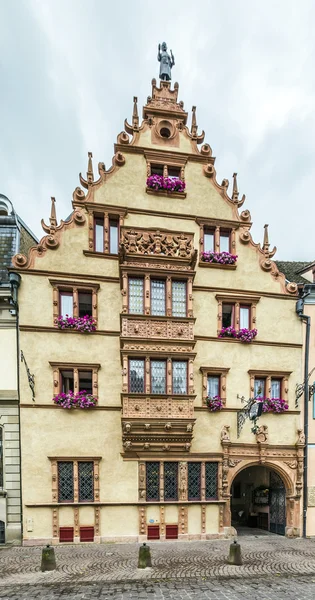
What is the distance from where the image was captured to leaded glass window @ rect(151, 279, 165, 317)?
16266 millimetres

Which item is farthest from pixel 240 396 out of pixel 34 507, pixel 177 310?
pixel 34 507

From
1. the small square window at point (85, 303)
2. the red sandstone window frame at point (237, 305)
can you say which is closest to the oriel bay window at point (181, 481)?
the red sandstone window frame at point (237, 305)

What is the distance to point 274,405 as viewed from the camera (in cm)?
1697

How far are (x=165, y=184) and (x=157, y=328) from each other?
707cm

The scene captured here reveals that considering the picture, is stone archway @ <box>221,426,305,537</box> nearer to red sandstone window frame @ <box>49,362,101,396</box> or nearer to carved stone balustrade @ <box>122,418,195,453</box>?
carved stone balustrade @ <box>122,418,195,453</box>

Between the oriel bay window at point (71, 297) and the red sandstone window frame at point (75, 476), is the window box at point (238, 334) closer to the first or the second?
the oriel bay window at point (71, 297)

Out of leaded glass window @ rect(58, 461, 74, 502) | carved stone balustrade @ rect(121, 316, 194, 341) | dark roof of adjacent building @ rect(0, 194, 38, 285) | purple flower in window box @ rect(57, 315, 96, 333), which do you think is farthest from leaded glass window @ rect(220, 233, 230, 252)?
leaded glass window @ rect(58, 461, 74, 502)

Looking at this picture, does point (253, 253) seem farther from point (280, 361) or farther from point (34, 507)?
point (34, 507)

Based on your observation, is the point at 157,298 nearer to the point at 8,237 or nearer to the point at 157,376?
the point at 157,376

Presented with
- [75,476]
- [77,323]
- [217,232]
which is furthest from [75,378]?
[217,232]

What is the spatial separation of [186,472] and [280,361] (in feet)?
22.8

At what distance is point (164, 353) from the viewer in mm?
15758

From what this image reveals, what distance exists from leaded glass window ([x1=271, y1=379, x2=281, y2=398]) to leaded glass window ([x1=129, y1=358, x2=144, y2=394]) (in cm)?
667

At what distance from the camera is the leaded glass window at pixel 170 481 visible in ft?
51.8
